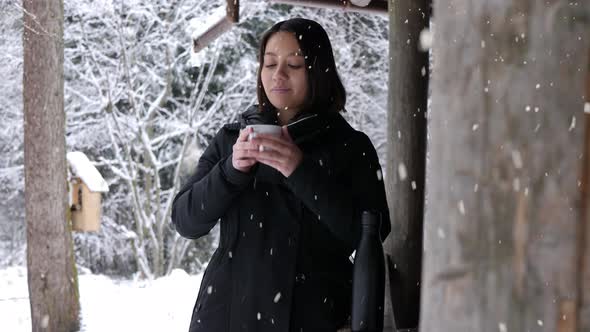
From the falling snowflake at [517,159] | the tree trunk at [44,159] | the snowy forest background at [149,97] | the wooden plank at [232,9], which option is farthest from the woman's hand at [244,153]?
the snowy forest background at [149,97]

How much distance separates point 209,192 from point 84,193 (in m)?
4.73

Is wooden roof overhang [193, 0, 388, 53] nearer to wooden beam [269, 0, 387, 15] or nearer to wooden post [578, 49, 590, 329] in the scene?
wooden beam [269, 0, 387, 15]

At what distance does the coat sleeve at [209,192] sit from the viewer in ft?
6.40

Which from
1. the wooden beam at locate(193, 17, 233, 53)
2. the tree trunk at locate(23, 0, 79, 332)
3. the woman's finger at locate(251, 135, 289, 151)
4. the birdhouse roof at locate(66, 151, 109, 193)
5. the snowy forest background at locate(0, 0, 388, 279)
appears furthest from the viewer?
the snowy forest background at locate(0, 0, 388, 279)

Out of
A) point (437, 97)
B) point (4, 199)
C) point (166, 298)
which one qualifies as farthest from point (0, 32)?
point (437, 97)

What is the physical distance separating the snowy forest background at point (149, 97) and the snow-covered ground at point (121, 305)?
260cm

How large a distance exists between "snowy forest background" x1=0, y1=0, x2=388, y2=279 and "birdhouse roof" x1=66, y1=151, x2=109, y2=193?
5750mm

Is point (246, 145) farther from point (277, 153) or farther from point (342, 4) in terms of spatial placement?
point (342, 4)

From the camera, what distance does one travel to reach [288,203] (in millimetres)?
2027

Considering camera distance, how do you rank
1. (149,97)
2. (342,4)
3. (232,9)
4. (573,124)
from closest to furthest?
1. (573,124)
2. (342,4)
3. (232,9)
4. (149,97)

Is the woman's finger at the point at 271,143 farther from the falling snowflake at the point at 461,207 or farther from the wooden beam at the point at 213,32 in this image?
the wooden beam at the point at 213,32

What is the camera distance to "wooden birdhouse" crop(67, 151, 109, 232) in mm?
6215

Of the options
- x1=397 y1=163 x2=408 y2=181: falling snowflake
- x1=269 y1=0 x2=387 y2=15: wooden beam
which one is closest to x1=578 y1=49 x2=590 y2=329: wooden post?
x1=397 y1=163 x2=408 y2=181: falling snowflake

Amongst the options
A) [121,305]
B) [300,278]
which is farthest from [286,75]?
[121,305]
